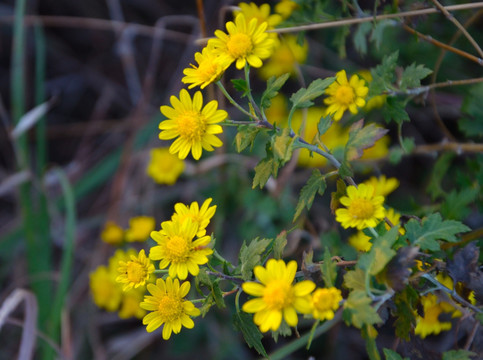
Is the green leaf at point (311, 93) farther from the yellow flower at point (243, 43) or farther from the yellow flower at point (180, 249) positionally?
the yellow flower at point (180, 249)

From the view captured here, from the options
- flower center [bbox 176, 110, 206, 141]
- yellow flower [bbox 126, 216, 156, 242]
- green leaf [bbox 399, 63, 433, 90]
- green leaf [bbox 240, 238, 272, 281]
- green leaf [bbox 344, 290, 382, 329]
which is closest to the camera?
green leaf [bbox 344, 290, 382, 329]

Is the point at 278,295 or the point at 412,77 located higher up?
the point at 412,77

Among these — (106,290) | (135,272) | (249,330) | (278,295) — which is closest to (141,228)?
(106,290)

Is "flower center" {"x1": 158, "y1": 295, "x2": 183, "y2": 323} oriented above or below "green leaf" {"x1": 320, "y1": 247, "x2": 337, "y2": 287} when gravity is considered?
below

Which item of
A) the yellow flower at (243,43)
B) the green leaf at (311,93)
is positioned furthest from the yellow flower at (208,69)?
the green leaf at (311,93)

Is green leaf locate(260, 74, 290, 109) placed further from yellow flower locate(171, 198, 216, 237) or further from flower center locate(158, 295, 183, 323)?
flower center locate(158, 295, 183, 323)

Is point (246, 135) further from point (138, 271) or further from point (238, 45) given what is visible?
point (138, 271)

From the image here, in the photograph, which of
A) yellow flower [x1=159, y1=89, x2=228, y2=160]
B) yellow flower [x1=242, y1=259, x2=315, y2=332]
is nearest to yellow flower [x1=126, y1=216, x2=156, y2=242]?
yellow flower [x1=159, y1=89, x2=228, y2=160]
